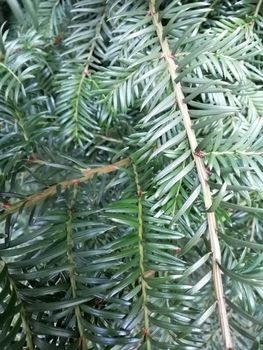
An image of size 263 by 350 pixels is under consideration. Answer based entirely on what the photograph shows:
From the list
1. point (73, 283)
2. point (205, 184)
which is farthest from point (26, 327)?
point (205, 184)

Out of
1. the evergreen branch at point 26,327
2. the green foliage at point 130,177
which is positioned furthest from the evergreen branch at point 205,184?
the evergreen branch at point 26,327

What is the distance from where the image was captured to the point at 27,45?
1.56ft

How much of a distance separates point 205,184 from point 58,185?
14 cm

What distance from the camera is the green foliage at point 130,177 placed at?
11.0 inches

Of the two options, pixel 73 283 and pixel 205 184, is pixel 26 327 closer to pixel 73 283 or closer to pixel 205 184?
pixel 73 283

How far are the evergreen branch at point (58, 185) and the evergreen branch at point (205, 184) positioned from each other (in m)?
0.10

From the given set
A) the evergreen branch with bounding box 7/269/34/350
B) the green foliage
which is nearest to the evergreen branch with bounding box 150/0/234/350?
the green foliage

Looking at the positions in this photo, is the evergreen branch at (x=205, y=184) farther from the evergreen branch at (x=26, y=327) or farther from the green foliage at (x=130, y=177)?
the evergreen branch at (x=26, y=327)

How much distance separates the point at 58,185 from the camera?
0.37 metres

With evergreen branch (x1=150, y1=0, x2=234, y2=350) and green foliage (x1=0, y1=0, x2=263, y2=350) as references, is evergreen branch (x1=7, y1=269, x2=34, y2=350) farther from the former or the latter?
evergreen branch (x1=150, y1=0, x2=234, y2=350)

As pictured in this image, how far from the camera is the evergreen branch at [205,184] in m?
0.26

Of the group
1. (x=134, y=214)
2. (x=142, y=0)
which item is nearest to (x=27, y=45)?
(x=142, y=0)

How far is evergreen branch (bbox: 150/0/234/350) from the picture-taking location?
0.26 meters

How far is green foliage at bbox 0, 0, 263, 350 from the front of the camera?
11.0 inches
